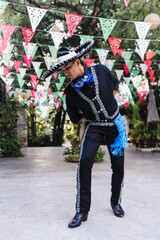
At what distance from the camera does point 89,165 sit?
2621 millimetres

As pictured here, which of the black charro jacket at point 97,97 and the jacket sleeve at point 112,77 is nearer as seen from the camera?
the black charro jacket at point 97,97

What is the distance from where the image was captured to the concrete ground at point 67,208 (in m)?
2.33

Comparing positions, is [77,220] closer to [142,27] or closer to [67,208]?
[67,208]

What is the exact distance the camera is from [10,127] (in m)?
8.55

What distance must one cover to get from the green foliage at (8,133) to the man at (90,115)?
5.97m

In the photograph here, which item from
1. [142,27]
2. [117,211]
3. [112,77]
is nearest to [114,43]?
[142,27]

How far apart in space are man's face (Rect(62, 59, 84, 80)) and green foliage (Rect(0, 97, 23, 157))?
614cm

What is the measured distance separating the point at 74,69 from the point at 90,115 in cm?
48

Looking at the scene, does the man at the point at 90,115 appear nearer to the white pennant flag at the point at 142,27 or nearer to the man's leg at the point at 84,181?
the man's leg at the point at 84,181

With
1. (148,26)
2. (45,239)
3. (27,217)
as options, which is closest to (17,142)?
(148,26)

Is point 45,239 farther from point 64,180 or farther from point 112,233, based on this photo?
point 64,180

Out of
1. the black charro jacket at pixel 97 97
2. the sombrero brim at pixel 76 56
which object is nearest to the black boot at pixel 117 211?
the black charro jacket at pixel 97 97

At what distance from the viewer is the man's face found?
2553mm

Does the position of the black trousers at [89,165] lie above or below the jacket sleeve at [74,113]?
below
